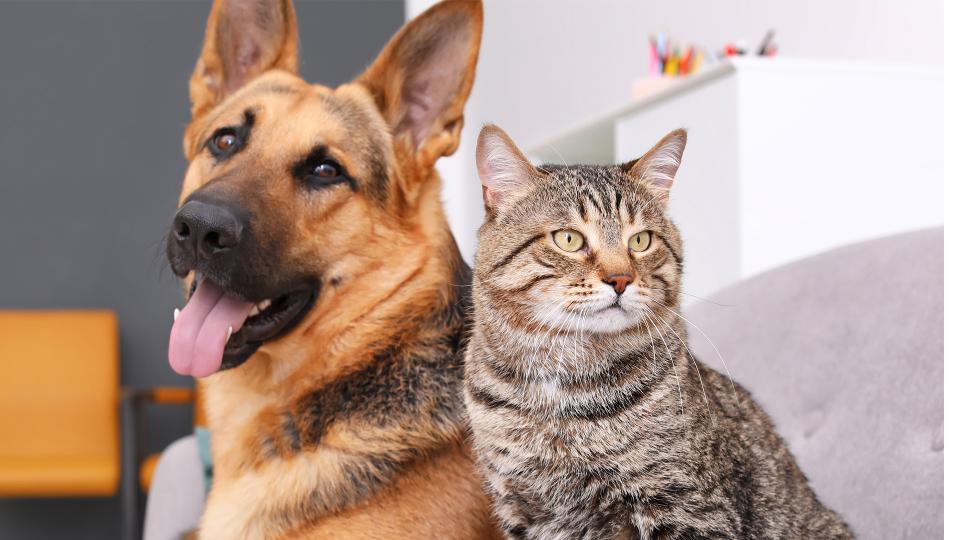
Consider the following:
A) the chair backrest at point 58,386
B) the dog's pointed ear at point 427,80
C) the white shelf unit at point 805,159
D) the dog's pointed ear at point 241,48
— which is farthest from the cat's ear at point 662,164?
the chair backrest at point 58,386

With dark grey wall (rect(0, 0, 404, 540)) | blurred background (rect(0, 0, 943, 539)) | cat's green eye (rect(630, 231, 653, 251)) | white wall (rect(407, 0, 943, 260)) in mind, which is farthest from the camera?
dark grey wall (rect(0, 0, 404, 540))

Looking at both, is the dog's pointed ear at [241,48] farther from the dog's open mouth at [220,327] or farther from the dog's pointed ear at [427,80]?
the dog's open mouth at [220,327]

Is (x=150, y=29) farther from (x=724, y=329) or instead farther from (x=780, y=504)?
(x=780, y=504)

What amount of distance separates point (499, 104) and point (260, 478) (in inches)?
172

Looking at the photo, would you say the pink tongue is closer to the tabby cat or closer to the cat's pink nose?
the tabby cat

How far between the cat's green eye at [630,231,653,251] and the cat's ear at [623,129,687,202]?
72mm

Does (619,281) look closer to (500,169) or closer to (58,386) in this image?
(500,169)

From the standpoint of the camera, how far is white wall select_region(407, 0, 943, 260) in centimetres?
293

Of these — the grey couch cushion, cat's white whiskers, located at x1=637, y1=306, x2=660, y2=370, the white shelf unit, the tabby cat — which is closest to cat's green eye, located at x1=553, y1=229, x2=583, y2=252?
the tabby cat

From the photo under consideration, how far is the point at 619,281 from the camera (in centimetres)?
107

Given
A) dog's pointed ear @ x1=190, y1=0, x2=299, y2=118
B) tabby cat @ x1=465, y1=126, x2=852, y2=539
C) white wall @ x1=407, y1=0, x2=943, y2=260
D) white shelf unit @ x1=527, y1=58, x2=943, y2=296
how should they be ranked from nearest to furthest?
tabby cat @ x1=465, y1=126, x2=852, y2=539, dog's pointed ear @ x1=190, y1=0, x2=299, y2=118, white shelf unit @ x1=527, y1=58, x2=943, y2=296, white wall @ x1=407, y1=0, x2=943, y2=260

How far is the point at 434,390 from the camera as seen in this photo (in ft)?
4.70

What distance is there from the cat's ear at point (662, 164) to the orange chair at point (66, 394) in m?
4.08

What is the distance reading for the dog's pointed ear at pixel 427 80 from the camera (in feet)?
4.94
